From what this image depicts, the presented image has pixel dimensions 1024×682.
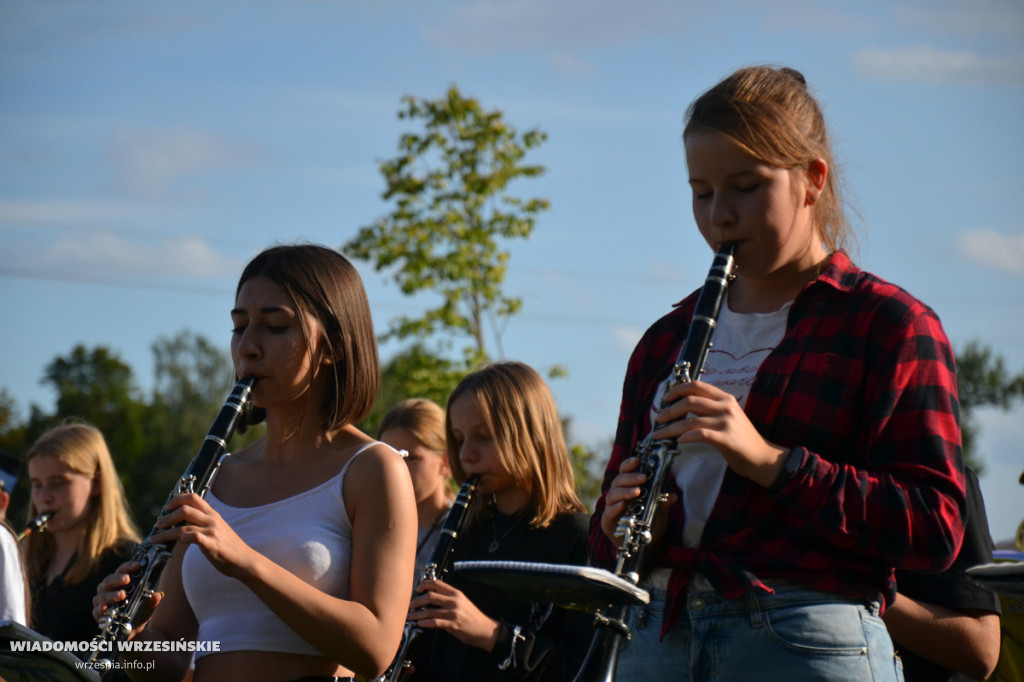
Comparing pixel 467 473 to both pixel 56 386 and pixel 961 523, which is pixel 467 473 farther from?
pixel 56 386

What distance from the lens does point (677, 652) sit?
2250mm

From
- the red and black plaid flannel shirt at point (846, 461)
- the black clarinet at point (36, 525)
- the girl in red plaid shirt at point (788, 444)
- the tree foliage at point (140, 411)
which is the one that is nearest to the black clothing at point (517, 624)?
the girl in red plaid shirt at point (788, 444)

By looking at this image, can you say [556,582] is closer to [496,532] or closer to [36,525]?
[496,532]

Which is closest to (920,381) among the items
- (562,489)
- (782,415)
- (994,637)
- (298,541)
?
(782,415)

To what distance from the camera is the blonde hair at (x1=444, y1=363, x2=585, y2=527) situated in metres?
4.40

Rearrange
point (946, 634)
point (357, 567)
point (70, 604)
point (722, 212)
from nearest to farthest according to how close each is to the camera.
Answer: point (722, 212) < point (357, 567) < point (946, 634) < point (70, 604)

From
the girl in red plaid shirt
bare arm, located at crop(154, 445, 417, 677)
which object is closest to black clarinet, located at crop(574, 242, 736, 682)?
the girl in red plaid shirt

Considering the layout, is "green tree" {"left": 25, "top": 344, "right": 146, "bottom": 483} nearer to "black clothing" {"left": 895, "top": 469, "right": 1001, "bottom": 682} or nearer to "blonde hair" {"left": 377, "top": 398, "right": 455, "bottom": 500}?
"blonde hair" {"left": 377, "top": 398, "right": 455, "bottom": 500}

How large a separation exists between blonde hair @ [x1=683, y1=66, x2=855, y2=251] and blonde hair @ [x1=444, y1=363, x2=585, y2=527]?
2.11 m

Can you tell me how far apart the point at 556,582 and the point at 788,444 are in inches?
25.0

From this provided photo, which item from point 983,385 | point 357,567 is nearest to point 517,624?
point 357,567

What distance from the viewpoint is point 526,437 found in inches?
176

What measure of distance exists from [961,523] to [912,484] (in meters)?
0.13

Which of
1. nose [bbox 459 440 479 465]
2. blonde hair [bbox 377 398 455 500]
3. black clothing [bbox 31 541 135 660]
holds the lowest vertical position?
black clothing [bbox 31 541 135 660]
